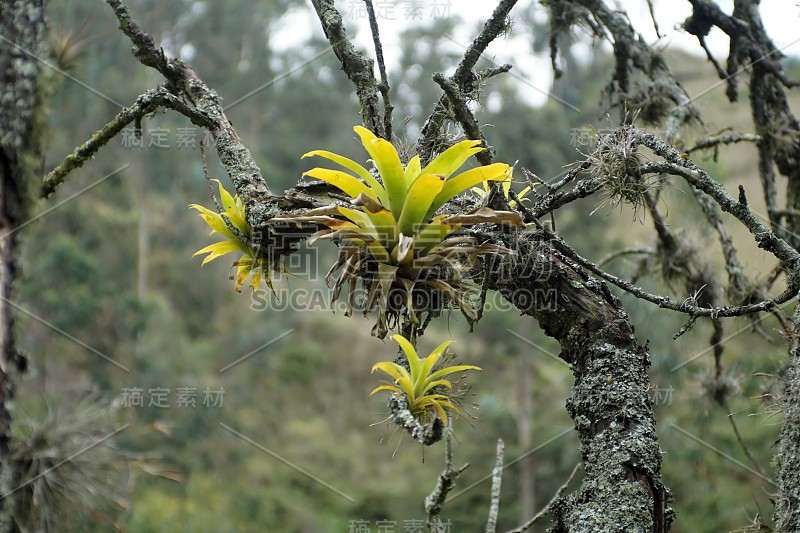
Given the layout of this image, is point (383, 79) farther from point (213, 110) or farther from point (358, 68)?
point (213, 110)

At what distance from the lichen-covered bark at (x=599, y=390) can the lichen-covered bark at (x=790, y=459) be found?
0.15 meters

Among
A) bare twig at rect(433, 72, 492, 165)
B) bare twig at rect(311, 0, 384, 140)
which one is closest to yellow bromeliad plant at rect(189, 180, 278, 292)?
bare twig at rect(311, 0, 384, 140)

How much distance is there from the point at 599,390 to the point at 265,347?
30.6 ft

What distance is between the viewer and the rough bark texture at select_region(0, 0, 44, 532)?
93.2 inches

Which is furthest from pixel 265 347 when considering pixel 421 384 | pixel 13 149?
pixel 421 384

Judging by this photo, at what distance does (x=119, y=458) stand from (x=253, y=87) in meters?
11.0

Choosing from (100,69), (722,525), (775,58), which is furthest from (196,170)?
(775,58)

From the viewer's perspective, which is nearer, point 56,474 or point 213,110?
point 213,110

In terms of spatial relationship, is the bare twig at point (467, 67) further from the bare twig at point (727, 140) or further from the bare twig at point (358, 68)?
the bare twig at point (727, 140)

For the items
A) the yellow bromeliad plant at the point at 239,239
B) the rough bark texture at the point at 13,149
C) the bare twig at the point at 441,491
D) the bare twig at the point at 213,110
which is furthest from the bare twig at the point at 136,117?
the rough bark texture at the point at 13,149

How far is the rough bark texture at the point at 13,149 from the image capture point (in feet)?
7.77

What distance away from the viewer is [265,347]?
33.2 feet

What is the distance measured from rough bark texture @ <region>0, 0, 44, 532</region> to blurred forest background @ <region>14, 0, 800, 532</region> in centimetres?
143

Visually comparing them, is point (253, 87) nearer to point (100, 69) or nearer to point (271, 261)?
point (100, 69)
